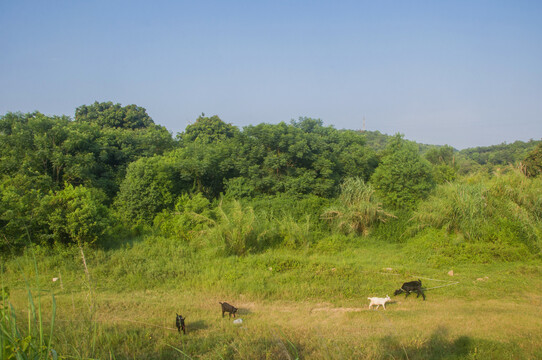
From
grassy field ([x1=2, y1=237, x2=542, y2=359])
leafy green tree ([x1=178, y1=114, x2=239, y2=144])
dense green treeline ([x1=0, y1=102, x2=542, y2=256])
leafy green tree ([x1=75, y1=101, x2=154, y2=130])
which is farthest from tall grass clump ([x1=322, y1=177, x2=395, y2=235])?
leafy green tree ([x1=75, y1=101, x2=154, y2=130])

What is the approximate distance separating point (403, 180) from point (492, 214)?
13.8 ft

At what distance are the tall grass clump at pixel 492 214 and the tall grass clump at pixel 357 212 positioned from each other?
1532 mm

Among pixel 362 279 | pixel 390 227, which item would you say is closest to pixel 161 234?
pixel 362 279

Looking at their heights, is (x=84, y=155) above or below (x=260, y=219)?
above

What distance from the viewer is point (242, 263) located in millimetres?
10688

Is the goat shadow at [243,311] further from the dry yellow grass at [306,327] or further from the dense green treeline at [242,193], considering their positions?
the dense green treeline at [242,193]

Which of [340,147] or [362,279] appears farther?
[340,147]

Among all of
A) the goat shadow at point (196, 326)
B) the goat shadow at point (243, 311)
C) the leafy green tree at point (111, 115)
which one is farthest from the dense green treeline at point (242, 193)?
the leafy green tree at point (111, 115)

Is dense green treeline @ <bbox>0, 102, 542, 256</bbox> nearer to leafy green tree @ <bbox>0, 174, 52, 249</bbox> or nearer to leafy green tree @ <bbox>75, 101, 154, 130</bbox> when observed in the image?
leafy green tree @ <bbox>0, 174, 52, 249</bbox>

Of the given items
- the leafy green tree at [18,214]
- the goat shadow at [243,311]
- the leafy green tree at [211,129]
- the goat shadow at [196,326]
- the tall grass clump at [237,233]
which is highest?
the leafy green tree at [211,129]

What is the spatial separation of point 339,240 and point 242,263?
168 inches

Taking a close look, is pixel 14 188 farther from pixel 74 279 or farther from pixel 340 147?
pixel 340 147

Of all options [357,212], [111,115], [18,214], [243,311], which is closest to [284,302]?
[243,311]

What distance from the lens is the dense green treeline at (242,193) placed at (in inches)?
440
